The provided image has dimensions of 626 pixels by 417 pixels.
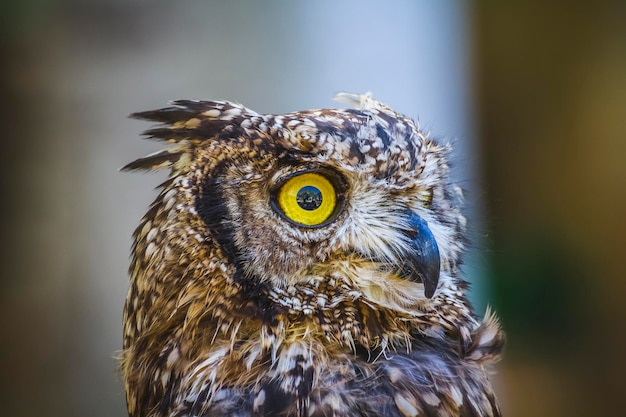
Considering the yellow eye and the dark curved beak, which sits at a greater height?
the yellow eye

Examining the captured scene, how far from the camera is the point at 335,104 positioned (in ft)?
3.09

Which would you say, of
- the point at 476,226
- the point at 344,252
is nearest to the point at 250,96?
the point at 344,252

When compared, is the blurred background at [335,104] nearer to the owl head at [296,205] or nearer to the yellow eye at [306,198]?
the owl head at [296,205]

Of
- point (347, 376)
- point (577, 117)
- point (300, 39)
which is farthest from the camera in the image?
point (577, 117)

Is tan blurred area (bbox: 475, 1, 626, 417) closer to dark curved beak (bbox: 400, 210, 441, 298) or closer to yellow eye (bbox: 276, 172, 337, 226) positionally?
dark curved beak (bbox: 400, 210, 441, 298)

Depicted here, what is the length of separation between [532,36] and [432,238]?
0.57 m

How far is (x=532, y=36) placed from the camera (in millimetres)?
1143

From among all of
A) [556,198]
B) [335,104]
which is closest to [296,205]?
[335,104]

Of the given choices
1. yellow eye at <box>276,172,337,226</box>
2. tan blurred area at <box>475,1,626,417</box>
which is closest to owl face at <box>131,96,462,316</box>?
yellow eye at <box>276,172,337,226</box>

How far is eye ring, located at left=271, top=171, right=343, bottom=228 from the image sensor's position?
0.87 m

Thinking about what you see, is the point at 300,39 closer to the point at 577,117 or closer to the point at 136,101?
the point at 136,101

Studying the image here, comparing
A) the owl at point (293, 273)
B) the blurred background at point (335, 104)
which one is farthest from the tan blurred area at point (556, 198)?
the owl at point (293, 273)

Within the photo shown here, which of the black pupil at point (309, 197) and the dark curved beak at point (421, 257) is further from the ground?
the black pupil at point (309, 197)

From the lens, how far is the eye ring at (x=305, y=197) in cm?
87
